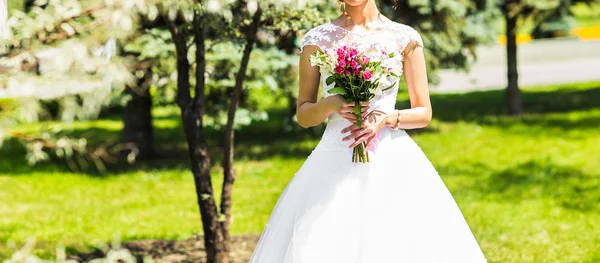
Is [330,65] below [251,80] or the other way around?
the other way around

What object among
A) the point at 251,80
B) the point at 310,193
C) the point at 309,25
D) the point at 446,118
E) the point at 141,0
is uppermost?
the point at 141,0

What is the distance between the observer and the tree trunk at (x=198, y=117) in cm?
619

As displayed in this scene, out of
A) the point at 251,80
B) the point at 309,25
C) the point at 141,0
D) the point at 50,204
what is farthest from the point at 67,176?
the point at 141,0

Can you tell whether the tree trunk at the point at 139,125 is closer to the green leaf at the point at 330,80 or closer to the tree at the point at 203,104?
the tree at the point at 203,104

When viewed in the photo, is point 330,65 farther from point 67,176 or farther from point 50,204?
point 67,176

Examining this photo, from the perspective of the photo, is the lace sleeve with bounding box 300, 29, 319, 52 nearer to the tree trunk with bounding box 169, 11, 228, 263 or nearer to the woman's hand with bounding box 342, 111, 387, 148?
the woman's hand with bounding box 342, 111, 387, 148

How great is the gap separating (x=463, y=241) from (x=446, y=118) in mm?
14434

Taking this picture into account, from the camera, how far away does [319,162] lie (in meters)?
4.36

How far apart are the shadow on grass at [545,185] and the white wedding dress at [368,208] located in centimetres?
571

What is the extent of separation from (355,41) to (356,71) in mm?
382

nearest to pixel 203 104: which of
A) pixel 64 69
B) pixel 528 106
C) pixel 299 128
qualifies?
pixel 64 69

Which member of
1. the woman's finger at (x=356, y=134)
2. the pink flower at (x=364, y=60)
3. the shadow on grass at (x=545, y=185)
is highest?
the pink flower at (x=364, y=60)

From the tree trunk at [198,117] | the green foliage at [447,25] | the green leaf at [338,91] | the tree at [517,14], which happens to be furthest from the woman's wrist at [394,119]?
the tree at [517,14]

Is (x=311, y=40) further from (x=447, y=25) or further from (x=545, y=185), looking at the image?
(x=447, y=25)
